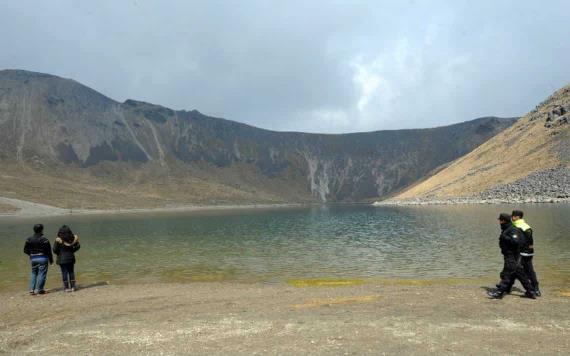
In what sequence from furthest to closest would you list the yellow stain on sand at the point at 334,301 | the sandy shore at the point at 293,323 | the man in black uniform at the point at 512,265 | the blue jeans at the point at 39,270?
the blue jeans at the point at 39,270 → the man in black uniform at the point at 512,265 → the yellow stain on sand at the point at 334,301 → the sandy shore at the point at 293,323

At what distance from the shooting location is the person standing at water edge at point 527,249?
17000 mm

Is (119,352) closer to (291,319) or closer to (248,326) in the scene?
(248,326)

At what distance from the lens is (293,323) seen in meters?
13.9

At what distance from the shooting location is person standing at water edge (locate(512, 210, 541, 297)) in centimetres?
1700

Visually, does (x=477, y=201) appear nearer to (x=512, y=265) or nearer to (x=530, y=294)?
(x=530, y=294)

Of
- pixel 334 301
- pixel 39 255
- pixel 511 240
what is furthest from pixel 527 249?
pixel 39 255

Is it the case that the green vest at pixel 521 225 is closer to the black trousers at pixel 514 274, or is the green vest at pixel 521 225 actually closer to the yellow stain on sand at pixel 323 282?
the black trousers at pixel 514 274

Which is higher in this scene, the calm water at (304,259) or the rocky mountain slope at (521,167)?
the rocky mountain slope at (521,167)

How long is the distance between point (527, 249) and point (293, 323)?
9.75 metres

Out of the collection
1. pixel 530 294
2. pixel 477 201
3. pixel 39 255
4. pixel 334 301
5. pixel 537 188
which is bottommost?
pixel 334 301

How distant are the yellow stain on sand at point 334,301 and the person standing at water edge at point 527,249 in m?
5.80

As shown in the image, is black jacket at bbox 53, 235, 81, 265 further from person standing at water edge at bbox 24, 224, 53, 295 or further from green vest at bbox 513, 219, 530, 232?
green vest at bbox 513, 219, 530, 232

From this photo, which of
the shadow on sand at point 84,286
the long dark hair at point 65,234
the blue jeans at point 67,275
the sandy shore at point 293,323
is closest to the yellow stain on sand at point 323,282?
the sandy shore at point 293,323

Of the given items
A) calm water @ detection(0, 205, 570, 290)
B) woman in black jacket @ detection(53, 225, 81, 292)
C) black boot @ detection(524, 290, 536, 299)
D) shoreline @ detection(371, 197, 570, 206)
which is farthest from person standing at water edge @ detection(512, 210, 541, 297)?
shoreline @ detection(371, 197, 570, 206)
